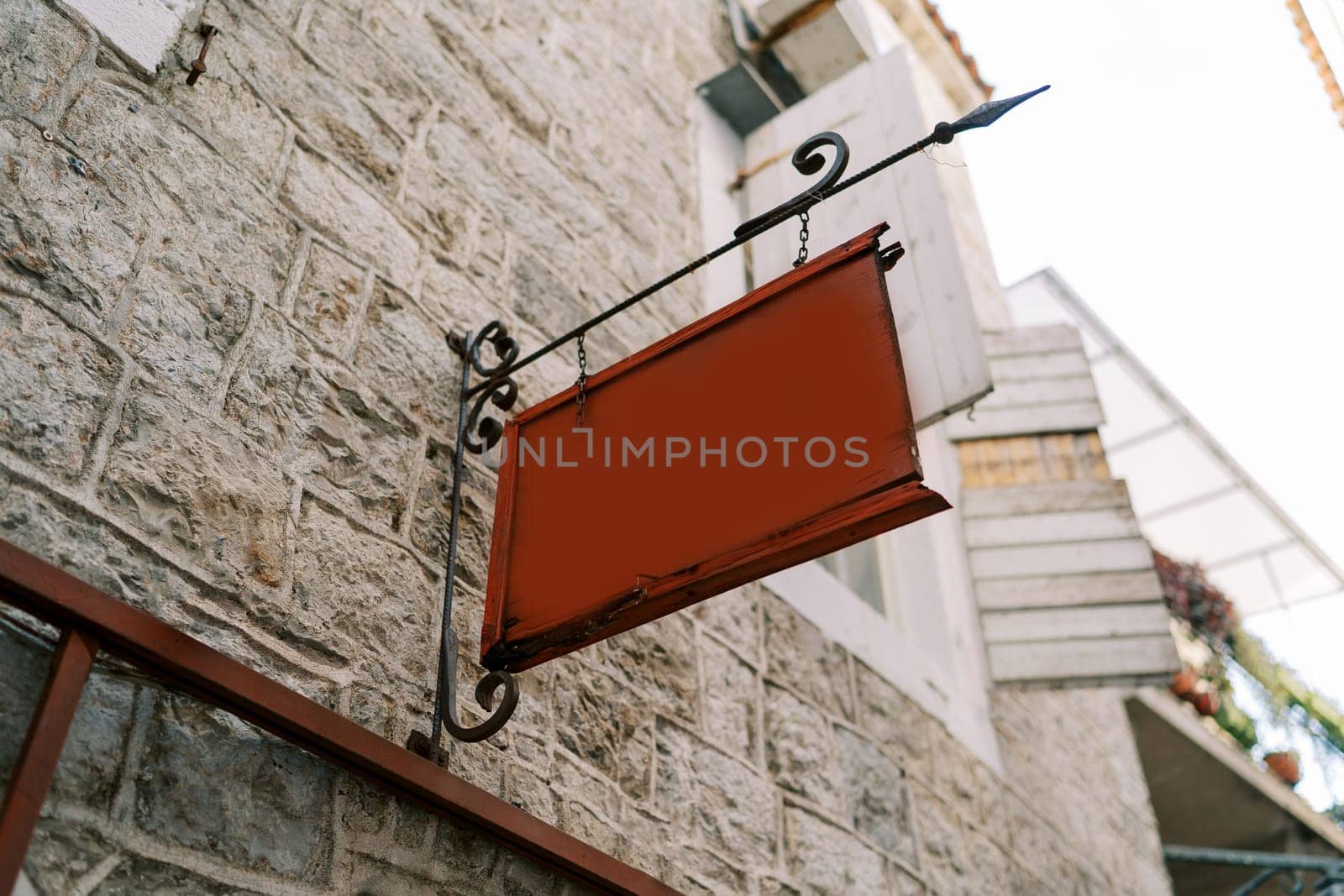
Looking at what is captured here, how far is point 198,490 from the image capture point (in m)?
1.93

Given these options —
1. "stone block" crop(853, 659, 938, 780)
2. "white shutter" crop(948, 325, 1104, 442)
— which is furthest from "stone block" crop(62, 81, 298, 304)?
"white shutter" crop(948, 325, 1104, 442)

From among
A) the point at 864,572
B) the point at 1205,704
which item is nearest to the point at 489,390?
the point at 864,572

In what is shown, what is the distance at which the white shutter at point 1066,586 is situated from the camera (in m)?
4.11

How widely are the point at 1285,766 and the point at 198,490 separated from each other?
6.82 meters

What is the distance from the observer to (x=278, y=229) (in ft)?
7.69

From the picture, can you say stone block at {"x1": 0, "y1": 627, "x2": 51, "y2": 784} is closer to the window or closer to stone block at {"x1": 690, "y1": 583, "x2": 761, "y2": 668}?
stone block at {"x1": 690, "y1": 583, "x2": 761, "y2": 668}

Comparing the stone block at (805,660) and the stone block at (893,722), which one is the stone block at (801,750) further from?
the stone block at (893,722)

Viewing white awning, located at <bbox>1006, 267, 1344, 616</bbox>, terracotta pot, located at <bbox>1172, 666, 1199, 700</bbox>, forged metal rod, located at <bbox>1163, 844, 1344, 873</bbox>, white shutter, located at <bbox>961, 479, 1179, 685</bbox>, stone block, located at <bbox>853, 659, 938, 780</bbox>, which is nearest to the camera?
stone block, located at <bbox>853, 659, 938, 780</bbox>

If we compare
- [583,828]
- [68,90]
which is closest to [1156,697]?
[583,828]

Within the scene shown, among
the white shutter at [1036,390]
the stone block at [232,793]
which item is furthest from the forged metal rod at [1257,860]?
the stone block at [232,793]

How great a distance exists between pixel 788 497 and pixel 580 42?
266 centimetres

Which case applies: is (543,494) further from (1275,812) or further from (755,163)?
(1275,812)

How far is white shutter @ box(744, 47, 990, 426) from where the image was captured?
3400 millimetres

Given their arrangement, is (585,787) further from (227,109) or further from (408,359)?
(227,109)
